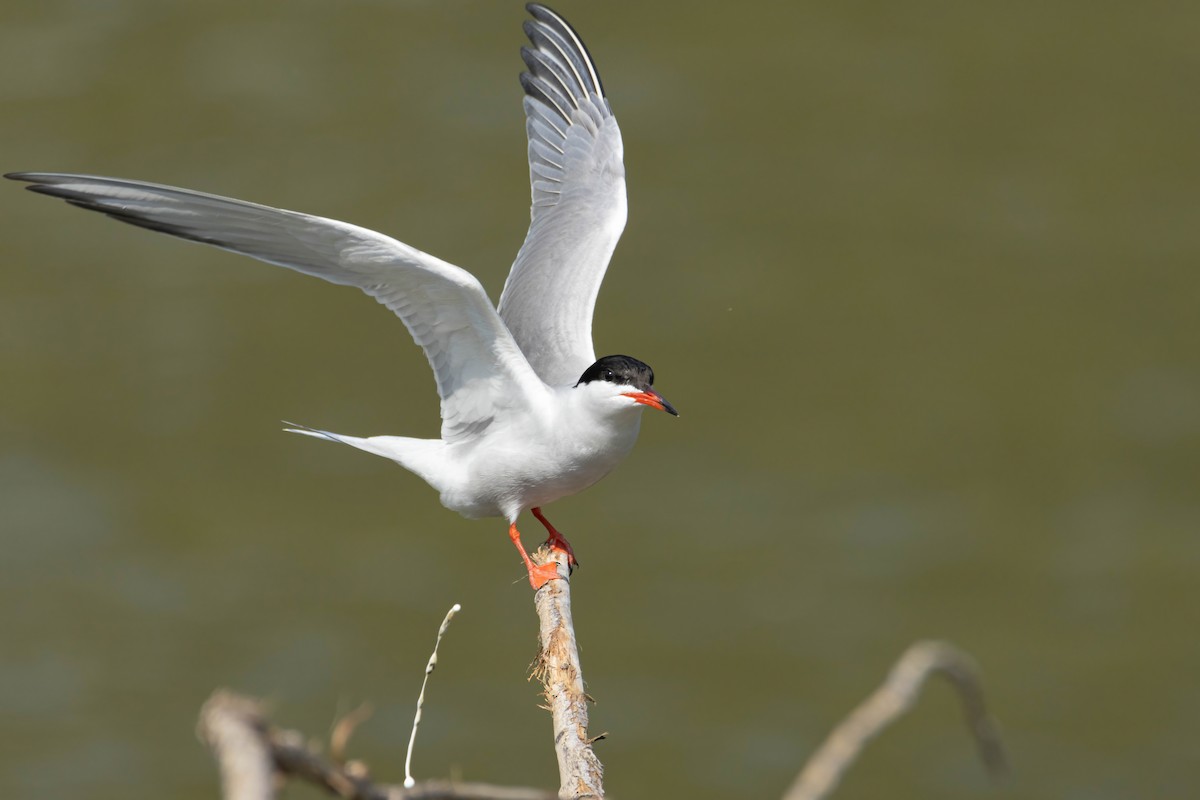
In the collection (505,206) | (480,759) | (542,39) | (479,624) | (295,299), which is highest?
(542,39)

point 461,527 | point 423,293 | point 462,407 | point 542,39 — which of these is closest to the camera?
point 423,293

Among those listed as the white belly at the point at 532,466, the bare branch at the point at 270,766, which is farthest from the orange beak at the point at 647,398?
the bare branch at the point at 270,766

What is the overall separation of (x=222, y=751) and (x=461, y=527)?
1223 cm

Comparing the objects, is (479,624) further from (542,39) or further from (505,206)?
(542,39)

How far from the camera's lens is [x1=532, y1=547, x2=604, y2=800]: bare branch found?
368 centimetres

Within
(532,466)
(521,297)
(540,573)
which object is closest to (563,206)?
(521,297)

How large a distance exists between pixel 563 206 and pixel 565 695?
273 cm

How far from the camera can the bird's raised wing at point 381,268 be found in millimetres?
4254

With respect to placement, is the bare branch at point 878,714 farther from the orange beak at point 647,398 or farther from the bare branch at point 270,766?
the orange beak at point 647,398

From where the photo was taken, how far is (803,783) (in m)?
1.66

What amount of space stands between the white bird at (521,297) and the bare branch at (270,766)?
2785 mm

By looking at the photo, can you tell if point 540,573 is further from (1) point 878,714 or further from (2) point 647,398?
(1) point 878,714

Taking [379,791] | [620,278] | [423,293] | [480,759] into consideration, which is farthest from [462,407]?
[620,278]

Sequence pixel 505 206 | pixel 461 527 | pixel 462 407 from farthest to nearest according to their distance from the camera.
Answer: pixel 505 206 < pixel 461 527 < pixel 462 407
